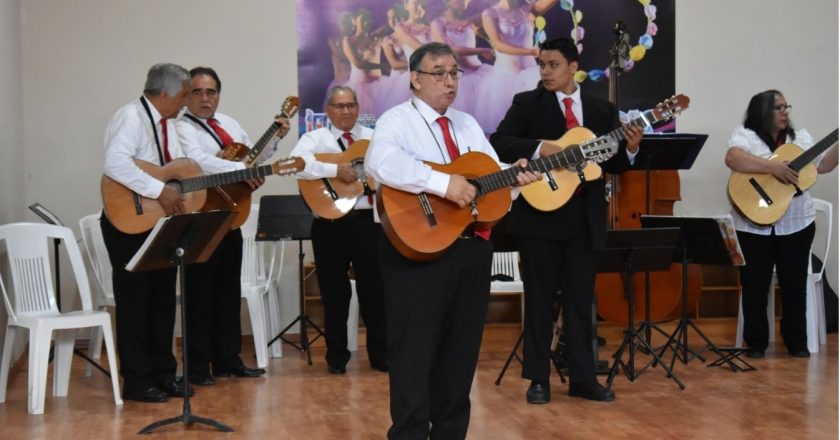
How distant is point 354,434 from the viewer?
4684 millimetres

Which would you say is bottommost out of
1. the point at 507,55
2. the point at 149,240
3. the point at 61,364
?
the point at 61,364

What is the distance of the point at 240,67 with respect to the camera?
783 cm

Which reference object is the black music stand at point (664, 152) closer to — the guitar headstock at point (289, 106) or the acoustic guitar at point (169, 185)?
the guitar headstock at point (289, 106)

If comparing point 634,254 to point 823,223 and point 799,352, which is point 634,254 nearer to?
point 799,352

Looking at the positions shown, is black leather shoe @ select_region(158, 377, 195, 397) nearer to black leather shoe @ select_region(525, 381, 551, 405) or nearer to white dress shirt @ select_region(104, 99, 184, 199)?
white dress shirt @ select_region(104, 99, 184, 199)

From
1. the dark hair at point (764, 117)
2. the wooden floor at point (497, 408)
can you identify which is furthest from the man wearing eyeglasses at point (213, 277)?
the dark hair at point (764, 117)

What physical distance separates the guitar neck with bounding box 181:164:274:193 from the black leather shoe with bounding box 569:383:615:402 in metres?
1.95

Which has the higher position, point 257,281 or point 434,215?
point 434,215

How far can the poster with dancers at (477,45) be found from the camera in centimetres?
785

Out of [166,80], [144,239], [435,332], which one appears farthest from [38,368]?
[435,332]

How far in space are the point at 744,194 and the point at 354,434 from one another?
11.1 ft

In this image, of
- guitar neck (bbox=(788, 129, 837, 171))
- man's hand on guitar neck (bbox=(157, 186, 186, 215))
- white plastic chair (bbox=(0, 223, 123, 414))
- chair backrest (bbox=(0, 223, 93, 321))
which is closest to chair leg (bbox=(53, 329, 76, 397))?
white plastic chair (bbox=(0, 223, 123, 414))

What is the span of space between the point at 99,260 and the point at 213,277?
99 cm

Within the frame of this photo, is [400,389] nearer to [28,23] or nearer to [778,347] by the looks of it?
[778,347]
